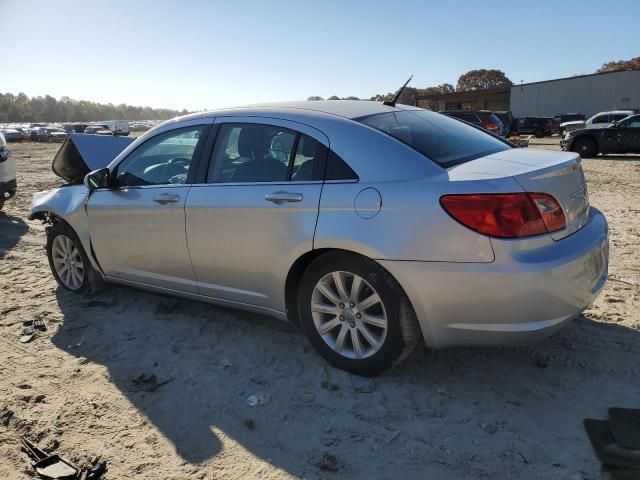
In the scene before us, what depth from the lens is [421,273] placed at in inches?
109

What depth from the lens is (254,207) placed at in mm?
3332

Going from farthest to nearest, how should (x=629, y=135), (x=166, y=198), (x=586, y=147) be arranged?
(x=586, y=147) < (x=629, y=135) < (x=166, y=198)

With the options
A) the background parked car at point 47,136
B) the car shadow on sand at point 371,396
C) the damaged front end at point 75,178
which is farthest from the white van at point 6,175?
the background parked car at point 47,136

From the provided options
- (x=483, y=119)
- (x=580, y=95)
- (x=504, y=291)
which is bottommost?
(x=504, y=291)

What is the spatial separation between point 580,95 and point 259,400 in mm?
52806

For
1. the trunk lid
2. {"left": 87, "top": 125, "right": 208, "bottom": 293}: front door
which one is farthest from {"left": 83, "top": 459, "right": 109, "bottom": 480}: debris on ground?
the trunk lid

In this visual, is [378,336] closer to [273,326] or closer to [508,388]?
[508,388]

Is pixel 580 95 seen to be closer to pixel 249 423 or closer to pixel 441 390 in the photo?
pixel 441 390

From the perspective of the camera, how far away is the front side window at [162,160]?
3861 millimetres

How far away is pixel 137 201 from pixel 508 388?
2.92 m

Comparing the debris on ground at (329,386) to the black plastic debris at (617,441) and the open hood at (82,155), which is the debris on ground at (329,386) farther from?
the open hood at (82,155)

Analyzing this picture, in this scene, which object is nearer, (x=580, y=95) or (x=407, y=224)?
(x=407, y=224)

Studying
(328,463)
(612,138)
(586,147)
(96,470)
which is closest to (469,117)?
(586,147)

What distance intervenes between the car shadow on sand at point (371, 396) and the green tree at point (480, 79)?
338 feet
